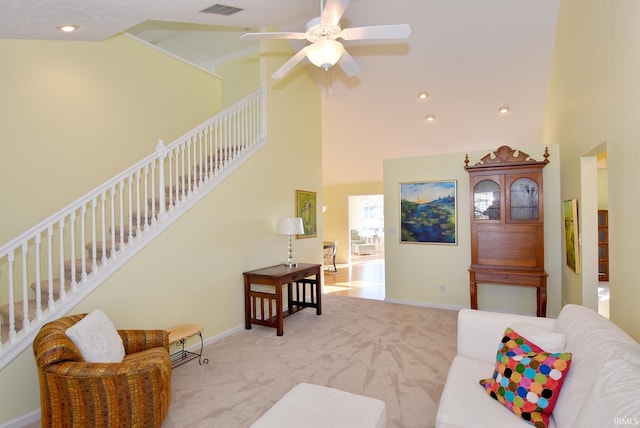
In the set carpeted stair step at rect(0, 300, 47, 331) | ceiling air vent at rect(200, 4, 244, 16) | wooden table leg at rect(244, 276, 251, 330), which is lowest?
wooden table leg at rect(244, 276, 251, 330)

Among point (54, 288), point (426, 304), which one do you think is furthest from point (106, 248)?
point (426, 304)

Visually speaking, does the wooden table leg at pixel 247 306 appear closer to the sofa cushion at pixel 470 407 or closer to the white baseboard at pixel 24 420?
the white baseboard at pixel 24 420

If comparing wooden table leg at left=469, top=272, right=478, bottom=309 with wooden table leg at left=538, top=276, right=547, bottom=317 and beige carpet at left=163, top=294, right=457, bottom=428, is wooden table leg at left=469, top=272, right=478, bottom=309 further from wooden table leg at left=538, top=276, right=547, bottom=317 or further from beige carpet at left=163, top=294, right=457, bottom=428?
wooden table leg at left=538, top=276, right=547, bottom=317

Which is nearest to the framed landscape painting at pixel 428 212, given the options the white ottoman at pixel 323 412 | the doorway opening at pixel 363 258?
the doorway opening at pixel 363 258

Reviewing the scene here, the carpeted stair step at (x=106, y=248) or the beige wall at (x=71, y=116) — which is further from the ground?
the beige wall at (x=71, y=116)

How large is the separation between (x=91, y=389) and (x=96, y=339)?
15.3 inches

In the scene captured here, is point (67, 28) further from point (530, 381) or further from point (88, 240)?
point (530, 381)

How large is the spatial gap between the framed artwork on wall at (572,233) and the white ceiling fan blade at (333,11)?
133 inches

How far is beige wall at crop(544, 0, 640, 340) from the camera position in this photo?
230cm

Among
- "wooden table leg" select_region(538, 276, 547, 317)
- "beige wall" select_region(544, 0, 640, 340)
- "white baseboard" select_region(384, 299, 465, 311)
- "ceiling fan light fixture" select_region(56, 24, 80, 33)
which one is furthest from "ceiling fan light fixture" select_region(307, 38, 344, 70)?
"white baseboard" select_region(384, 299, 465, 311)

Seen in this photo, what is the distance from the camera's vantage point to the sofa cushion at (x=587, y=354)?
1.55 metres

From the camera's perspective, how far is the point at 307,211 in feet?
20.2

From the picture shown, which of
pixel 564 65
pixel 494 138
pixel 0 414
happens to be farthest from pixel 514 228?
pixel 0 414

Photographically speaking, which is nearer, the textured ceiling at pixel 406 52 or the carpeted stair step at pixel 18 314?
the carpeted stair step at pixel 18 314
